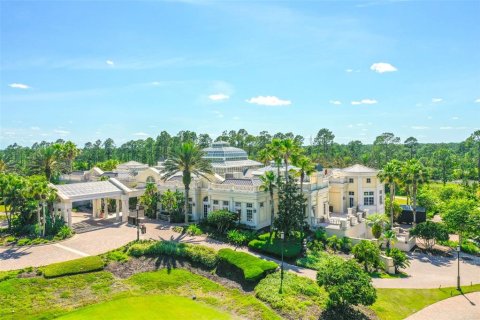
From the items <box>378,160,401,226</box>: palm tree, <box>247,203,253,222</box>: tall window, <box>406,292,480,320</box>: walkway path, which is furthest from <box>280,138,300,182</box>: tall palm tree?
<box>406,292,480,320</box>: walkway path

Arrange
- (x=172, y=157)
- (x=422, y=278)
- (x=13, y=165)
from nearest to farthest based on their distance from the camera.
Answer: (x=422, y=278) → (x=172, y=157) → (x=13, y=165)

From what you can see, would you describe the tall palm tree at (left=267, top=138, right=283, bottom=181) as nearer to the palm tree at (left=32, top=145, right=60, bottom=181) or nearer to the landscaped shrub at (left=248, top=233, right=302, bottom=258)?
the landscaped shrub at (left=248, top=233, right=302, bottom=258)

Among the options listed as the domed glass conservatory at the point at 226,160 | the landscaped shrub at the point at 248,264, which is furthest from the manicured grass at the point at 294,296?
the domed glass conservatory at the point at 226,160

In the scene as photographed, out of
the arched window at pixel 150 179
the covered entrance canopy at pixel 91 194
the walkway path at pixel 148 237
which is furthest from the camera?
the arched window at pixel 150 179

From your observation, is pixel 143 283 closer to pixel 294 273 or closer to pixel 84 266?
pixel 84 266

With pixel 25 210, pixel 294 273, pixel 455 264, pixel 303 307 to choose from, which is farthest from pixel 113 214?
pixel 455 264

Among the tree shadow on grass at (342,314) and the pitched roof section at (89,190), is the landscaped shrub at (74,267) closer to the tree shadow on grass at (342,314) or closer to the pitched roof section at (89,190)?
the pitched roof section at (89,190)
